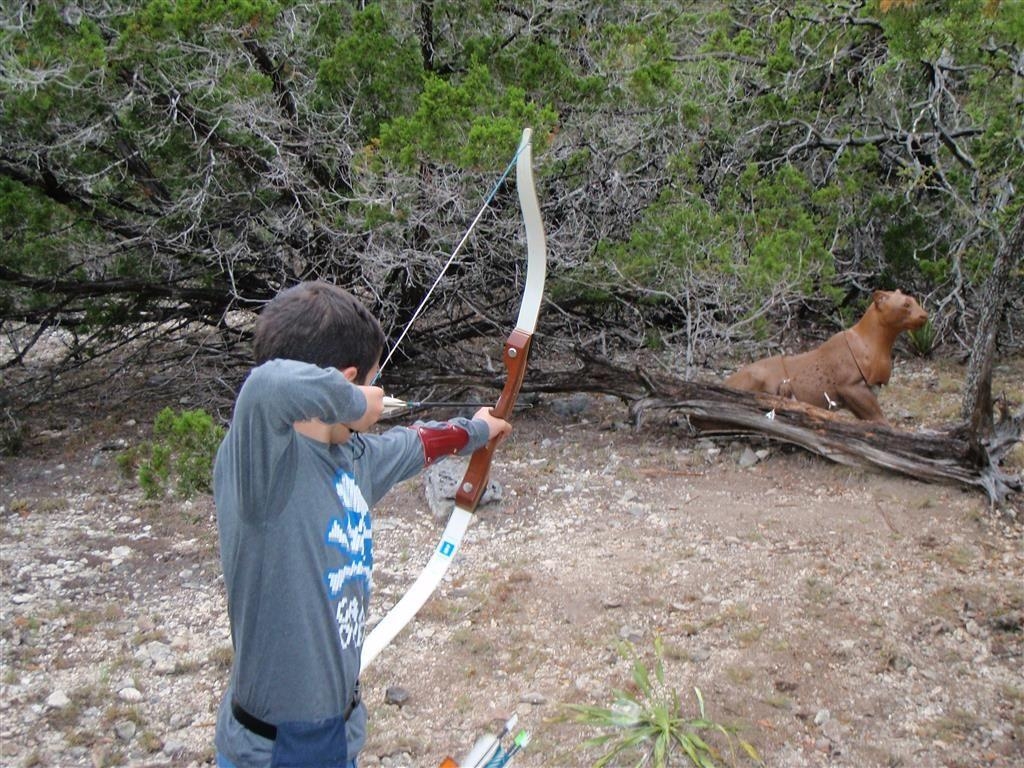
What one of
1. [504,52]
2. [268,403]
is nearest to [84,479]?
[504,52]

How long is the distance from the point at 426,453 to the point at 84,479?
161 inches

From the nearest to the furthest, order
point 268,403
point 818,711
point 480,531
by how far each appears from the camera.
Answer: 1. point 268,403
2. point 818,711
3. point 480,531

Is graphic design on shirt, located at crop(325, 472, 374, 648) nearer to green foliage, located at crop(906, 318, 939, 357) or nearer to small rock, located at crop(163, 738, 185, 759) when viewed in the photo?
small rock, located at crop(163, 738, 185, 759)

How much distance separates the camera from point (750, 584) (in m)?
4.14

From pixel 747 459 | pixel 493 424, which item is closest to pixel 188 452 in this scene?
pixel 493 424

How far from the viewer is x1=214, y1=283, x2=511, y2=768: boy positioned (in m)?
1.75

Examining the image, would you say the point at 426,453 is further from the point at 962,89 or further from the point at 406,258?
the point at 962,89

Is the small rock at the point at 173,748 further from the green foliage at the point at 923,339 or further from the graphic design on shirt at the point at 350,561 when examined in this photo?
the green foliage at the point at 923,339

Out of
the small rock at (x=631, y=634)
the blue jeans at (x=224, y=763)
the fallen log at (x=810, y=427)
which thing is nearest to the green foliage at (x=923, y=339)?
the fallen log at (x=810, y=427)

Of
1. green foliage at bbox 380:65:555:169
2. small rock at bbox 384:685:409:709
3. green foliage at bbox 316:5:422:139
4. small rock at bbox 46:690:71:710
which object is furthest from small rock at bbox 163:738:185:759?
green foliage at bbox 316:5:422:139

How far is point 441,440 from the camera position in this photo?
2.27 m

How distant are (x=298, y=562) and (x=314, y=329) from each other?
40 centimetres

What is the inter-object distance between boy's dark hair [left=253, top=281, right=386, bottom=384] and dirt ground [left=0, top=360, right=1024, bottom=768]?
1756mm

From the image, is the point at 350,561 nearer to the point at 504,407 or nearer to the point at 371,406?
the point at 371,406
